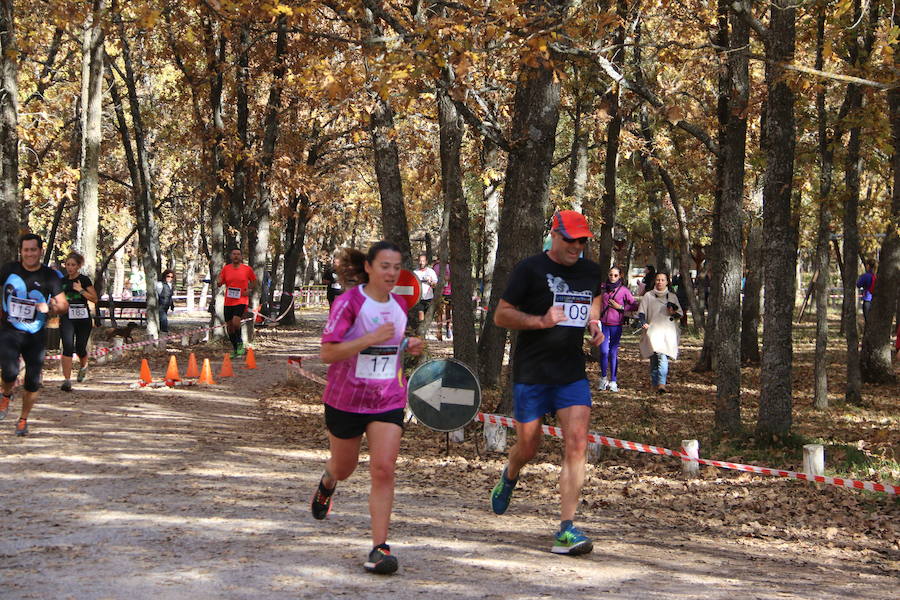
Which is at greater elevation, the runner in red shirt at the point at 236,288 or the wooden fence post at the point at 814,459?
the runner in red shirt at the point at 236,288

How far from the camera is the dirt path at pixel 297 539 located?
5.89 m

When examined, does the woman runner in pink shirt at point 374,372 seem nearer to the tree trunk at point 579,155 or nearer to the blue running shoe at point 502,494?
the blue running shoe at point 502,494

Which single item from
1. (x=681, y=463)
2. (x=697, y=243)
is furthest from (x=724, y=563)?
(x=697, y=243)

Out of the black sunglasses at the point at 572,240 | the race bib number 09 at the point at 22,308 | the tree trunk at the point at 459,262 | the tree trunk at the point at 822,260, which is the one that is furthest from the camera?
the tree trunk at the point at 822,260

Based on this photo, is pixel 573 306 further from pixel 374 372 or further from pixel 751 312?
pixel 751 312

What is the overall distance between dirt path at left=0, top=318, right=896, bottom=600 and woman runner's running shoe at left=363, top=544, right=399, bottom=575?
0.18 ft

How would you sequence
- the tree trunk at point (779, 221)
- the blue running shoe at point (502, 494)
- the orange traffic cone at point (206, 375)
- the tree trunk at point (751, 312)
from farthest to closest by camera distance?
1. the tree trunk at point (751, 312)
2. the orange traffic cone at point (206, 375)
3. the tree trunk at point (779, 221)
4. the blue running shoe at point (502, 494)

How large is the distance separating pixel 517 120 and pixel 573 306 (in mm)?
6931

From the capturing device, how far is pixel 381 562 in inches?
236

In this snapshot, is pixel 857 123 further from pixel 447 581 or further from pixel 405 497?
pixel 447 581

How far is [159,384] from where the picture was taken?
16969 mm

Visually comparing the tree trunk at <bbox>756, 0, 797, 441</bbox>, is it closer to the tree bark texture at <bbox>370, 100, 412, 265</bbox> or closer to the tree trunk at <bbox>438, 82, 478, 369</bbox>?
the tree trunk at <bbox>438, 82, 478, 369</bbox>

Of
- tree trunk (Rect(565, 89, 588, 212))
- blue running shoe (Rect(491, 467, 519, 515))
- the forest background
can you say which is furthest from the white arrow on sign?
tree trunk (Rect(565, 89, 588, 212))

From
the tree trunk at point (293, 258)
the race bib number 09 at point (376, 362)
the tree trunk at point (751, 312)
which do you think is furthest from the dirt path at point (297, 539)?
the tree trunk at point (293, 258)
